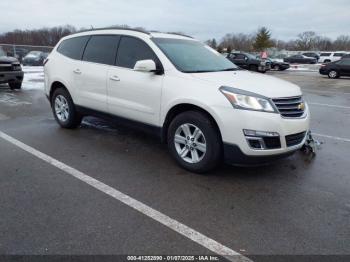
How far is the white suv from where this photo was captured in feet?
13.1

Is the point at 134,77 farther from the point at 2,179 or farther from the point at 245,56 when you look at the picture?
the point at 245,56

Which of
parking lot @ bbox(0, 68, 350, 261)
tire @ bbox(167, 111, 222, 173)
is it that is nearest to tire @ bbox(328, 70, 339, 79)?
parking lot @ bbox(0, 68, 350, 261)

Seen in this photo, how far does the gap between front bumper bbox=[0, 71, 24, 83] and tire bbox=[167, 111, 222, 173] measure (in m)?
9.21

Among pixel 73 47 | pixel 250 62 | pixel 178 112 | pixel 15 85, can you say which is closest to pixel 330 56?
pixel 250 62

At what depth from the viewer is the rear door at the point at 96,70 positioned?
5543 mm

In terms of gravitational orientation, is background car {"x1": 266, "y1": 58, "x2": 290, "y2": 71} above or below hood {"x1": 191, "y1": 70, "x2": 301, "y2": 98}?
below

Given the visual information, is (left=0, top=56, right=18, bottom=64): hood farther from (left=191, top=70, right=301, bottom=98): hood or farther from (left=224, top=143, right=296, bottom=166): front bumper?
(left=224, top=143, right=296, bottom=166): front bumper

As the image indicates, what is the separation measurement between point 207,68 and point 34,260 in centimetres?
338

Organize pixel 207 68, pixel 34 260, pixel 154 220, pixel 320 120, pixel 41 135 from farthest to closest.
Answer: pixel 320 120 → pixel 41 135 → pixel 207 68 → pixel 154 220 → pixel 34 260

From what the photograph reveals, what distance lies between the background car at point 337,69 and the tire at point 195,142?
21704 mm

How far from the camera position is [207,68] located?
196 inches

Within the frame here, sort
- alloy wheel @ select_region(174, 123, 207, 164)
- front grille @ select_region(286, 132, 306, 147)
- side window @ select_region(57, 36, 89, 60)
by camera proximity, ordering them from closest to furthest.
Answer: front grille @ select_region(286, 132, 306, 147), alloy wheel @ select_region(174, 123, 207, 164), side window @ select_region(57, 36, 89, 60)

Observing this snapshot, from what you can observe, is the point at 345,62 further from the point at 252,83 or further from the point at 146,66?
the point at 146,66

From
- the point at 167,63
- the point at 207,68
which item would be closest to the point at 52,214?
the point at 167,63
